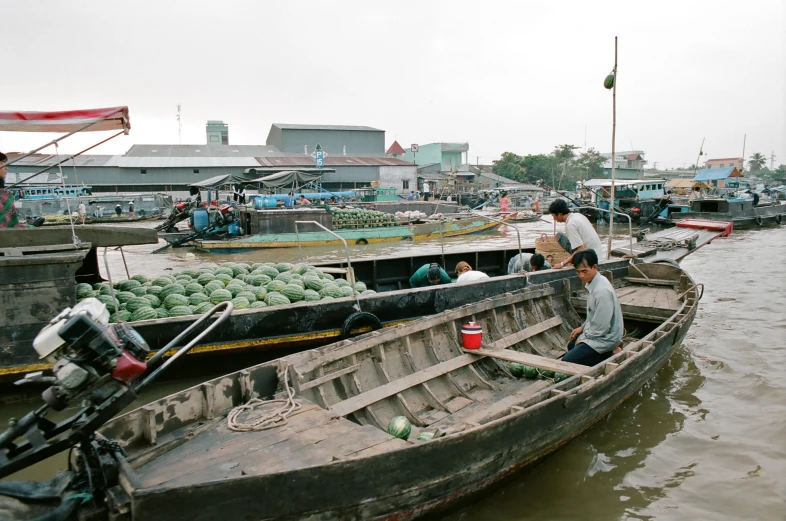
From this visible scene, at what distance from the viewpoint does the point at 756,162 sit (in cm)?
9412

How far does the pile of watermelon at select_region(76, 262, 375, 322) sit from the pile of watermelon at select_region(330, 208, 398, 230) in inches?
→ 520

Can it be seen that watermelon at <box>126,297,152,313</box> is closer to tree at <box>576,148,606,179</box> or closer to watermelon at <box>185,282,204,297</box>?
watermelon at <box>185,282,204,297</box>

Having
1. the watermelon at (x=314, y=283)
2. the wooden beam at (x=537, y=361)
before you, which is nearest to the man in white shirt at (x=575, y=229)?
the wooden beam at (x=537, y=361)

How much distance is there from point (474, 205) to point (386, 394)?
34717 mm

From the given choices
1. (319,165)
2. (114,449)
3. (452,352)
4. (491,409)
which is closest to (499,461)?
(491,409)

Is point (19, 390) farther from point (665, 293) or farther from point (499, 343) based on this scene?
point (665, 293)

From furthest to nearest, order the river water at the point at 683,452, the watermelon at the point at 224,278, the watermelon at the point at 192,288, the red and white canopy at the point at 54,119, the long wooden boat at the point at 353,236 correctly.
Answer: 1. the long wooden boat at the point at 353,236
2. the watermelon at the point at 224,278
3. the watermelon at the point at 192,288
4. the red and white canopy at the point at 54,119
5. the river water at the point at 683,452

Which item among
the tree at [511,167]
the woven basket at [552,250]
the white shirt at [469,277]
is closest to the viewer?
the white shirt at [469,277]

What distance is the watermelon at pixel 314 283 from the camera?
7.41m

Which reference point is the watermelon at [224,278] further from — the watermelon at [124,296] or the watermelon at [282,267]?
the watermelon at [124,296]

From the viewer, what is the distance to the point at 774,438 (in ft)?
17.6

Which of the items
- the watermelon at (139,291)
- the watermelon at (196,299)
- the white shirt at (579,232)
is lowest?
the watermelon at (196,299)

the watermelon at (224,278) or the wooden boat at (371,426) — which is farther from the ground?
the watermelon at (224,278)

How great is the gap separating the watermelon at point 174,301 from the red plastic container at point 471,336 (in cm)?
355
